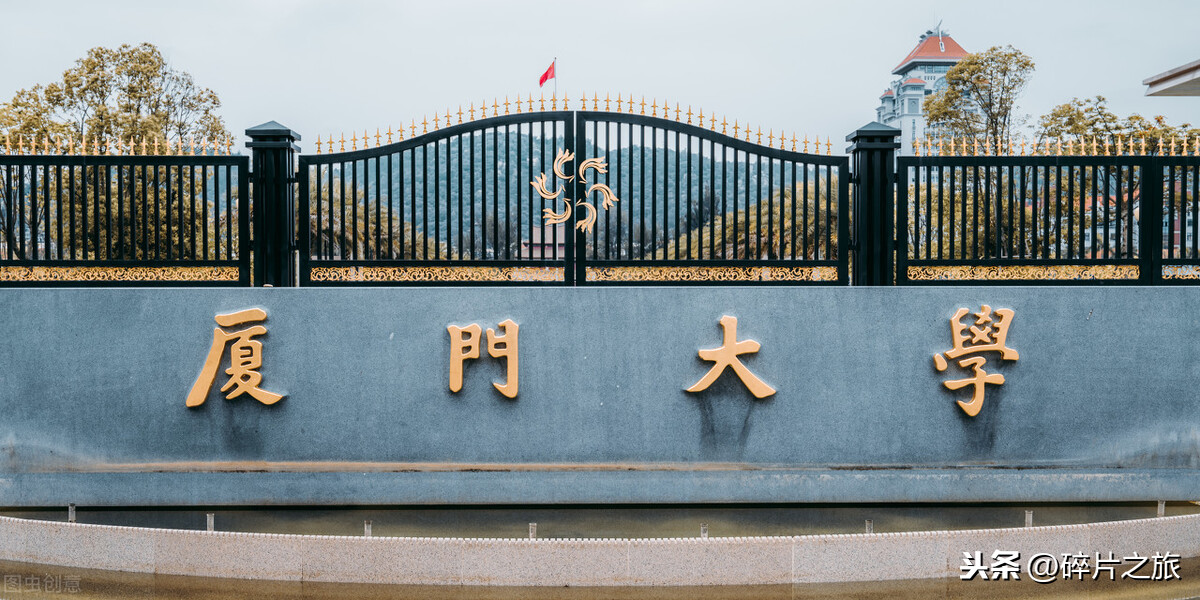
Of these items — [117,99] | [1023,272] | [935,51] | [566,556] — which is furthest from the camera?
[935,51]

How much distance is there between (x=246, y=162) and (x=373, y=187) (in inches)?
30.3

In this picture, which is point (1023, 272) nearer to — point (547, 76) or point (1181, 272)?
point (1181, 272)

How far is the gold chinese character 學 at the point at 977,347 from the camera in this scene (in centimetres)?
569

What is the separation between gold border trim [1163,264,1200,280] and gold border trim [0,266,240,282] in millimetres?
5848

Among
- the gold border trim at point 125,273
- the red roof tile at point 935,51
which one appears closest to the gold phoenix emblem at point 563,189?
the gold border trim at point 125,273

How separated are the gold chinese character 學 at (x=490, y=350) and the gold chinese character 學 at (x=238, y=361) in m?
1.07

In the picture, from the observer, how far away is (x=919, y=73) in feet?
211

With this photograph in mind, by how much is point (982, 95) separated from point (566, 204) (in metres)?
17.6

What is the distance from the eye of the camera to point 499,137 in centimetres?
575

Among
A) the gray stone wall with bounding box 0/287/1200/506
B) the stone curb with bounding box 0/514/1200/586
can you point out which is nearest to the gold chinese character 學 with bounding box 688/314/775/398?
the gray stone wall with bounding box 0/287/1200/506

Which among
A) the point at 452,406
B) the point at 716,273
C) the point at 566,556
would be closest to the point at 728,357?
the point at 716,273

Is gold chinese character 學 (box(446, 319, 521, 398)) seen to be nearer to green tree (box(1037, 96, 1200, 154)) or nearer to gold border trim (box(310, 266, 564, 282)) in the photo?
gold border trim (box(310, 266, 564, 282))

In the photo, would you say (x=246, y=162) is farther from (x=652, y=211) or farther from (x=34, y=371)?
(x=652, y=211)

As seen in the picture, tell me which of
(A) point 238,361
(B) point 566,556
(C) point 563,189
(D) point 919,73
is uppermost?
(D) point 919,73
